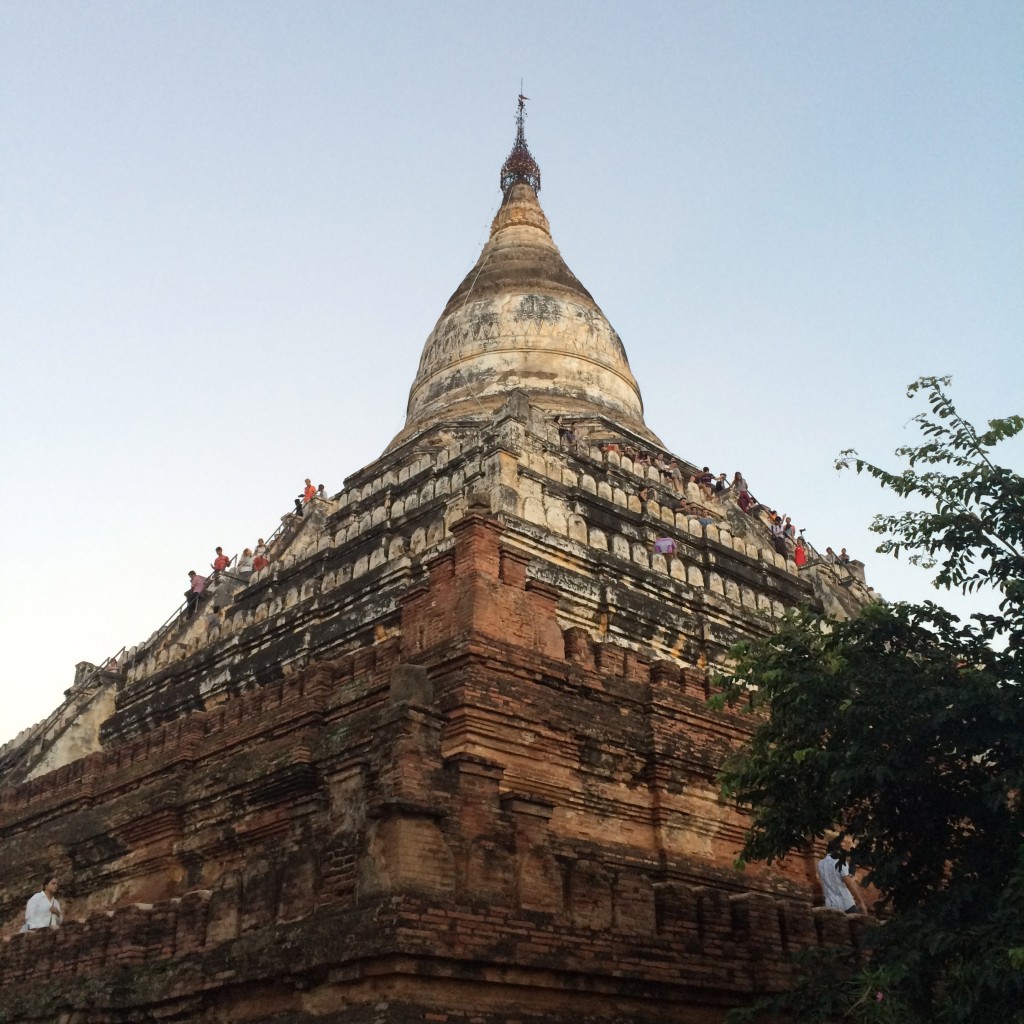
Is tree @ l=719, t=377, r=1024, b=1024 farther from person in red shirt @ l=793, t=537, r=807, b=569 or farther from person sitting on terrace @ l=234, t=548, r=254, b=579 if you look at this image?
person sitting on terrace @ l=234, t=548, r=254, b=579

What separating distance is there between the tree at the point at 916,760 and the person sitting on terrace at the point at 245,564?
591 inches

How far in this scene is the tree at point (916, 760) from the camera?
27.3 feet

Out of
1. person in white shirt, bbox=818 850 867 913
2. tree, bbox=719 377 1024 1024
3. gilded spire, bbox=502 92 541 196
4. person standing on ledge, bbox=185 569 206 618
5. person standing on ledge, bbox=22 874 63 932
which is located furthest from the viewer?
gilded spire, bbox=502 92 541 196

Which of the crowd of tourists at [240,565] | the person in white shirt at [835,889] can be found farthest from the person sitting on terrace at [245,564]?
the person in white shirt at [835,889]

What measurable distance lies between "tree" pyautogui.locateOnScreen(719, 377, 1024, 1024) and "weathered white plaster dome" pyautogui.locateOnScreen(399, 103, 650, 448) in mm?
14976

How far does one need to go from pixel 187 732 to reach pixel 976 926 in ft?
31.6

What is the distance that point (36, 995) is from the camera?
1124cm

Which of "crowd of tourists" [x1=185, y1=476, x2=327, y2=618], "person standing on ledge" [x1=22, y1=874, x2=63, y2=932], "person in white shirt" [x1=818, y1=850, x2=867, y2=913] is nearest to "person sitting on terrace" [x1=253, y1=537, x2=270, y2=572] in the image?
"crowd of tourists" [x1=185, y1=476, x2=327, y2=618]

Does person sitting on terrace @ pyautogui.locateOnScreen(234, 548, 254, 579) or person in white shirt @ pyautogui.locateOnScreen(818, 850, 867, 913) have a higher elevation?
person sitting on terrace @ pyautogui.locateOnScreen(234, 548, 254, 579)

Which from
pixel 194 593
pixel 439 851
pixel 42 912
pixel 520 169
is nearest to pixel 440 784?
pixel 439 851

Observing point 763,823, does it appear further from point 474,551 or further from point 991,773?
point 474,551

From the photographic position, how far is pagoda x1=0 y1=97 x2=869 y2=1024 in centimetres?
925

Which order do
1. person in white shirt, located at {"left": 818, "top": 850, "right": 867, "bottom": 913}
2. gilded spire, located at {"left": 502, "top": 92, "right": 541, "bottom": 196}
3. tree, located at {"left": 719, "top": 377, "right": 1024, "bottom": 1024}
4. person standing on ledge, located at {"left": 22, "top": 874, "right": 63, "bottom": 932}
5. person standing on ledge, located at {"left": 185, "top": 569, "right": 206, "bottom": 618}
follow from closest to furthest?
1. tree, located at {"left": 719, "top": 377, "right": 1024, "bottom": 1024}
2. person in white shirt, located at {"left": 818, "top": 850, "right": 867, "bottom": 913}
3. person standing on ledge, located at {"left": 22, "top": 874, "right": 63, "bottom": 932}
4. person standing on ledge, located at {"left": 185, "top": 569, "right": 206, "bottom": 618}
5. gilded spire, located at {"left": 502, "top": 92, "right": 541, "bottom": 196}

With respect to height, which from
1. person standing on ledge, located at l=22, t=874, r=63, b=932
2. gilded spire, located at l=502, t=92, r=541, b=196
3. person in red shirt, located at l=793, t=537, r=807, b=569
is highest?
gilded spire, located at l=502, t=92, r=541, b=196
